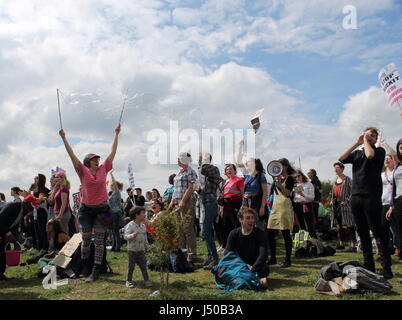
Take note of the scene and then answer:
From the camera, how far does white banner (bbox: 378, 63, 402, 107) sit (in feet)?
23.9

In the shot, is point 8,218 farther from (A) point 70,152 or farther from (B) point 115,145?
(B) point 115,145

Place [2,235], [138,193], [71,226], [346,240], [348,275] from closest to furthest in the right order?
[348,275] → [2,235] → [71,226] → [346,240] → [138,193]

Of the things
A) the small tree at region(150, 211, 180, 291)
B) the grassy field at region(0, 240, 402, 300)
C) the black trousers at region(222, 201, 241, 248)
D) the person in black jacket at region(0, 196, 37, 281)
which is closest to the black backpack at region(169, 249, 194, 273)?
the grassy field at region(0, 240, 402, 300)

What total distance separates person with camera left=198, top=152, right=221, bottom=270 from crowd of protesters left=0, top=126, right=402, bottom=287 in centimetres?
2

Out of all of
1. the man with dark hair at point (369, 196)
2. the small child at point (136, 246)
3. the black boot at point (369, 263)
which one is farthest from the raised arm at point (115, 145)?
the black boot at point (369, 263)

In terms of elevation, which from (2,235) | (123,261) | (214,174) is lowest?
(123,261)

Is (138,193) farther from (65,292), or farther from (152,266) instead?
(65,292)

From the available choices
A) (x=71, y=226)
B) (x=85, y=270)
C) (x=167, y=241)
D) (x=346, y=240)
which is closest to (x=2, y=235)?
(x=85, y=270)

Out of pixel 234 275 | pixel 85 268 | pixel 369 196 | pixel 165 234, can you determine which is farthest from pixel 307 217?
pixel 165 234

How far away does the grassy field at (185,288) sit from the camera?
5.23 m

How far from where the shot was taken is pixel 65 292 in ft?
19.6

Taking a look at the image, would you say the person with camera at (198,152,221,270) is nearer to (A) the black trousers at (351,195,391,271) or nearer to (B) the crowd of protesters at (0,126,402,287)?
(B) the crowd of protesters at (0,126,402,287)

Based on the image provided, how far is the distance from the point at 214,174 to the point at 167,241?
8.32 feet
